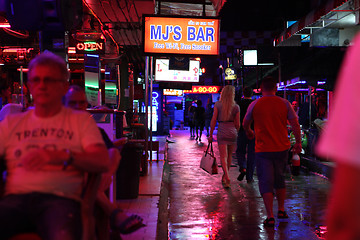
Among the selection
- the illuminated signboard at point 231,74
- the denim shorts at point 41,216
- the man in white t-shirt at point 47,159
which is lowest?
the denim shorts at point 41,216

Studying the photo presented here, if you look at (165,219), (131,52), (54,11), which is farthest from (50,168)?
(131,52)

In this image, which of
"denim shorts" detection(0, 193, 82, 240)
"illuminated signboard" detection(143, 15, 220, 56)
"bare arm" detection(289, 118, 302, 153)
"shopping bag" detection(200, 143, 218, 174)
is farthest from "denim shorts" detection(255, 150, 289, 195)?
"denim shorts" detection(0, 193, 82, 240)

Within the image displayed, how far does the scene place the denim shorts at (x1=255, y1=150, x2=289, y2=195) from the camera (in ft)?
18.9

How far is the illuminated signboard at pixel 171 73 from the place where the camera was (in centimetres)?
1619

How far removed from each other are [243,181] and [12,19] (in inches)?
245

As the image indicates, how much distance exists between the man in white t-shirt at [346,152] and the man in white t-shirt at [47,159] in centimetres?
165

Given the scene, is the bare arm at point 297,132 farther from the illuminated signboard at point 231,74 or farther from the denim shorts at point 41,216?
the illuminated signboard at point 231,74

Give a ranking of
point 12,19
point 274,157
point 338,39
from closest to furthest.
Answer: point 12,19, point 274,157, point 338,39

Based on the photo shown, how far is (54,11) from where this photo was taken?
4.93 metres

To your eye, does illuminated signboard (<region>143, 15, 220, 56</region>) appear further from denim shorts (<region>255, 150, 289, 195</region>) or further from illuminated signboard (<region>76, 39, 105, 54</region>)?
illuminated signboard (<region>76, 39, 105, 54</region>)

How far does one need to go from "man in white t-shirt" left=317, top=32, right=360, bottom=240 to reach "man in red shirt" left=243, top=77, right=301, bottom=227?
4.58m

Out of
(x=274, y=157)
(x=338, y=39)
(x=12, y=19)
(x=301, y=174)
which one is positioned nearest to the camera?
(x=12, y=19)

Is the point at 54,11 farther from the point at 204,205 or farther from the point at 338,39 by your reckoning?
the point at 338,39

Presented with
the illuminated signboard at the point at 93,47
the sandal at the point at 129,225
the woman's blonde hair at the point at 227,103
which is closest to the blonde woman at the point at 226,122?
the woman's blonde hair at the point at 227,103
